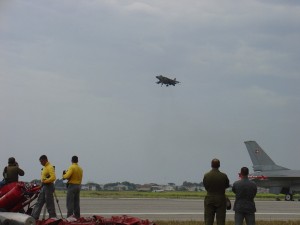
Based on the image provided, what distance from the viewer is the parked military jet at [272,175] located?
42.7 metres

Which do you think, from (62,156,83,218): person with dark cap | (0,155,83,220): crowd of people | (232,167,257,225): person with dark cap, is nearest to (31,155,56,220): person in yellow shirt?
(0,155,83,220): crowd of people

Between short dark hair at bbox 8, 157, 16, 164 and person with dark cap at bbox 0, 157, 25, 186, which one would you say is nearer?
person with dark cap at bbox 0, 157, 25, 186

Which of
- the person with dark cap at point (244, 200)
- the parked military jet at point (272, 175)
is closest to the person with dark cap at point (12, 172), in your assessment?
the person with dark cap at point (244, 200)

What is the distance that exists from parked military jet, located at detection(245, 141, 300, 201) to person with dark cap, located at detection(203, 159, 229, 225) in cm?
3340

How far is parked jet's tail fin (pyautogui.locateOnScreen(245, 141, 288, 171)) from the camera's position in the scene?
4459cm

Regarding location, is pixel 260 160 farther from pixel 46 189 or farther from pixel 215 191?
pixel 215 191

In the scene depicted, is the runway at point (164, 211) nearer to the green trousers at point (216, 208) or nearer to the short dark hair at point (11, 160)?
the short dark hair at point (11, 160)

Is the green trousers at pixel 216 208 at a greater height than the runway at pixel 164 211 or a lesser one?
greater

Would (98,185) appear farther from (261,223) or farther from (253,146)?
(261,223)

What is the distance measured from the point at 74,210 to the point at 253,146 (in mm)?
34921

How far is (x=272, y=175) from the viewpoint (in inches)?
1703

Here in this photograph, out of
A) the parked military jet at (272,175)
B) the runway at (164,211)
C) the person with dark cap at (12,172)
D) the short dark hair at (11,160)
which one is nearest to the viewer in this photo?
the person with dark cap at (12,172)

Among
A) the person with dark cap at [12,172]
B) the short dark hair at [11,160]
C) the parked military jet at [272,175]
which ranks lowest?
the person with dark cap at [12,172]

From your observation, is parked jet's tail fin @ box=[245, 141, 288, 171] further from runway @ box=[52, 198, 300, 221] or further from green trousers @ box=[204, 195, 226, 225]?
green trousers @ box=[204, 195, 226, 225]
